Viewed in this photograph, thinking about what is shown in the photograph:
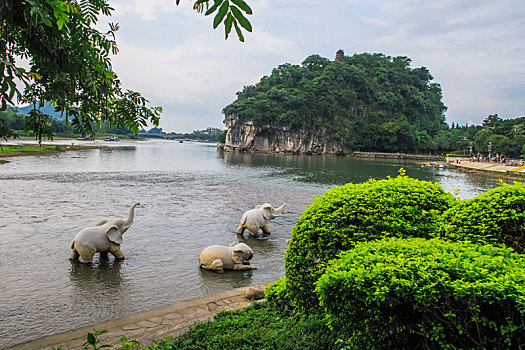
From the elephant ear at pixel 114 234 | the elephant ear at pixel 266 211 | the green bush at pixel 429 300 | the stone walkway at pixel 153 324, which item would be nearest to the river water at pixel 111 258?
the elephant ear at pixel 114 234

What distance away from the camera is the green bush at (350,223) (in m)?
4.39

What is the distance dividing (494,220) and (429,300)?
6.48ft

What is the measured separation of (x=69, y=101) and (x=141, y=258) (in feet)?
21.9

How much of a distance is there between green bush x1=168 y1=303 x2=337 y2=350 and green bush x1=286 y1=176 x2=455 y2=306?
1.18ft

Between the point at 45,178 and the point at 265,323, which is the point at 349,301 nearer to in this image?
the point at 265,323

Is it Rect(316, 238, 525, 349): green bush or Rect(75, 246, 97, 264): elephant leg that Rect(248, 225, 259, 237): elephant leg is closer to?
Rect(75, 246, 97, 264): elephant leg

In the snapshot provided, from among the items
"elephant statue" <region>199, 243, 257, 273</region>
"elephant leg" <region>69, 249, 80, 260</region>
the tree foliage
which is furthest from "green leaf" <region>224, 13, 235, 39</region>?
"elephant leg" <region>69, 249, 80, 260</region>

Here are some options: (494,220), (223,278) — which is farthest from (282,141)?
(494,220)

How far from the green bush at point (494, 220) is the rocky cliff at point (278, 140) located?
3386 inches

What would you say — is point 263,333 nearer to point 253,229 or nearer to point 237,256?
point 237,256

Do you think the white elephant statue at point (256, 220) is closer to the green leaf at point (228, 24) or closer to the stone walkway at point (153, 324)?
the stone walkway at point (153, 324)

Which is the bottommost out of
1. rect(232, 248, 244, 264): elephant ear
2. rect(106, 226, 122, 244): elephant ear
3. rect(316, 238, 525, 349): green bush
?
rect(232, 248, 244, 264): elephant ear

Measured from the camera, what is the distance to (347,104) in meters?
95.1

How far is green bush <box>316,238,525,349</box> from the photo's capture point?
103 inches
